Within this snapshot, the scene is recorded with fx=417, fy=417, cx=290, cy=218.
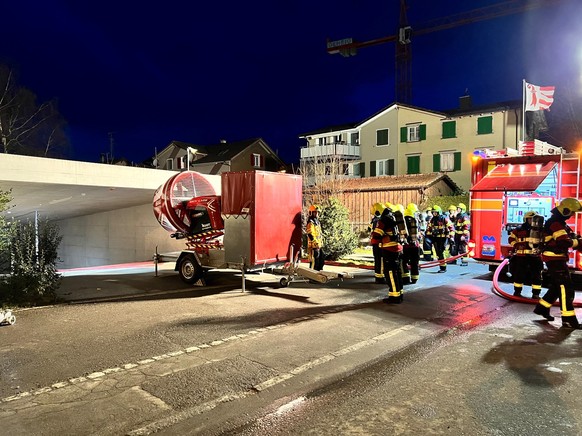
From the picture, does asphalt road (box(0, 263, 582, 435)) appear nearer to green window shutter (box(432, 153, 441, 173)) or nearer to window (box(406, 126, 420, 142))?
green window shutter (box(432, 153, 441, 173))

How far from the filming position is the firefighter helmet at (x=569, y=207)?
20.2 feet

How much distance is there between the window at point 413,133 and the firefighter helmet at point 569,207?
2857 cm

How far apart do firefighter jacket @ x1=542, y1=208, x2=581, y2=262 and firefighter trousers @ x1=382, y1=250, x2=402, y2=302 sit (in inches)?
90.6

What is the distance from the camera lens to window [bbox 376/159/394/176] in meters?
Result: 35.2

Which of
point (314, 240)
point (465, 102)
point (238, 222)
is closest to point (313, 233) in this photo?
point (314, 240)

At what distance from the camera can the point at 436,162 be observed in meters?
32.8

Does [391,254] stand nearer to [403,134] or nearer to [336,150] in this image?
[336,150]

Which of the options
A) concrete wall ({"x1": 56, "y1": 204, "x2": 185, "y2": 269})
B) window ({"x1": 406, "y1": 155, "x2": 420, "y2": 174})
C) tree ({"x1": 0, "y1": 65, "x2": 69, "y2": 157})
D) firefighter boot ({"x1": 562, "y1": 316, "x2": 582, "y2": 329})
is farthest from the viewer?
window ({"x1": 406, "y1": 155, "x2": 420, "y2": 174})

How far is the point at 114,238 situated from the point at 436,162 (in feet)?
81.3

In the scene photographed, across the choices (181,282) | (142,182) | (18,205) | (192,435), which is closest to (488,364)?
(192,435)

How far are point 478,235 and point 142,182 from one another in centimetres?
972

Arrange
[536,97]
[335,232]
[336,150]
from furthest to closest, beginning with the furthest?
[336,150] → [536,97] → [335,232]

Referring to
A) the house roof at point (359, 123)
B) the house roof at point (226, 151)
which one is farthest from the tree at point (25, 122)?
the house roof at point (359, 123)

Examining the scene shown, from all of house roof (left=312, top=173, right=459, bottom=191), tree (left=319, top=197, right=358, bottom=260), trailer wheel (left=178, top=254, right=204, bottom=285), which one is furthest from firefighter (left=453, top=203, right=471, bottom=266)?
house roof (left=312, top=173, right=459, bottom=191)
